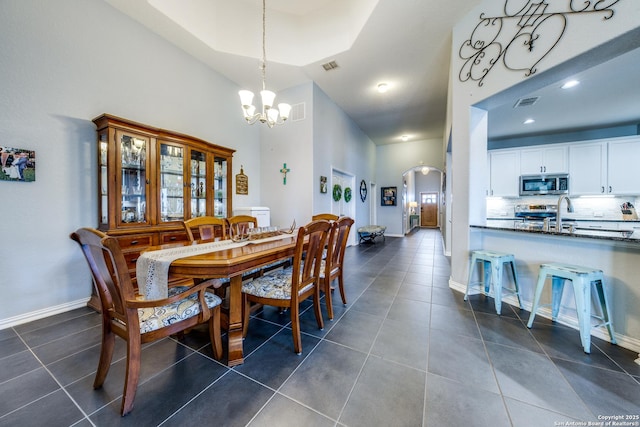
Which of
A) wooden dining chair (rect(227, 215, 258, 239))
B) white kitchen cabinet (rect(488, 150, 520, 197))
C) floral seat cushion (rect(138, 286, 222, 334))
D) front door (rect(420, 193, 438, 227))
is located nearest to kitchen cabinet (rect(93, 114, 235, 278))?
wooden dining chair (rect(227, 215, 258, 239))

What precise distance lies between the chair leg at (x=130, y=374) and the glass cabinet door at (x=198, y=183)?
226cm

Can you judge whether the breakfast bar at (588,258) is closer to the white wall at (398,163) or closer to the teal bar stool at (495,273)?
the teal bar stool at (495,273)

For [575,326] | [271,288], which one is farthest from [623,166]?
[271,288]

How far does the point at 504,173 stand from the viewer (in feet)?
17.0

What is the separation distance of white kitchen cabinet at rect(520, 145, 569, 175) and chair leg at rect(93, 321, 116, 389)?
7166 millimetres

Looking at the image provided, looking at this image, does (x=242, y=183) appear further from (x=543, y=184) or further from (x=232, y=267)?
(x=543, y=184)

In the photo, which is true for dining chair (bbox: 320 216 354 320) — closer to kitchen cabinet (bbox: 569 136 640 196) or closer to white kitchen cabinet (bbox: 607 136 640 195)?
kitchen cabinet (bbox: 569 136 640 196)

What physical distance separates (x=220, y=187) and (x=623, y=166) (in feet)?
24.8

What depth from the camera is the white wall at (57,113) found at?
2.07 metres

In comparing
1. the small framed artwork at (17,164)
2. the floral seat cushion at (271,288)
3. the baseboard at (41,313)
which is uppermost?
the small framed artwork at (17,164)

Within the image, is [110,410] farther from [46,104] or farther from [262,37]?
[262,37]

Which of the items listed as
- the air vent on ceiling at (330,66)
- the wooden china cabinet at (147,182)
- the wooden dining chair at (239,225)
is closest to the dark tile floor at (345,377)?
the wooden dining chair at (239,225)

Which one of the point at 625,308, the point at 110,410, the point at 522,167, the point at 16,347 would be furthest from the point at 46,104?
the point at 522,167

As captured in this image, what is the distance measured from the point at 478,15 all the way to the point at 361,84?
205cm
